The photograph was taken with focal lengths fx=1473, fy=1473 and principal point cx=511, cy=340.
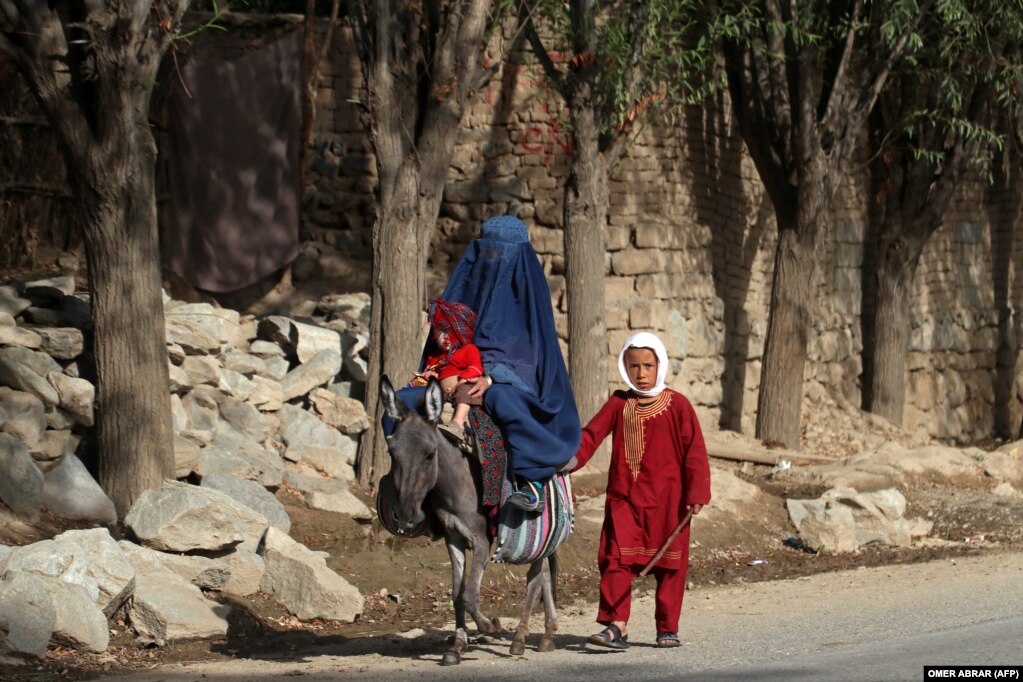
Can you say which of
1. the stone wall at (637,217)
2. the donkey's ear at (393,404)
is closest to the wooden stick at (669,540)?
the donkey's ear at (393,404)

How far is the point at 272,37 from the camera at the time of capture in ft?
49.4

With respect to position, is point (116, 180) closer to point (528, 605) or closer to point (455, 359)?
point (455, 359)

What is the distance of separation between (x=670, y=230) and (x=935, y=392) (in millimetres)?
7259

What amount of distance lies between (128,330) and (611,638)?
4084mm

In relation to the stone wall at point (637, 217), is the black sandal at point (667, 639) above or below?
below

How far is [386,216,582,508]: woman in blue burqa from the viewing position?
7098 mm

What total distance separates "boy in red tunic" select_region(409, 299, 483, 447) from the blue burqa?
73 mm

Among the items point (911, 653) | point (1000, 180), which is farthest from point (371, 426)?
point (1000, 180)

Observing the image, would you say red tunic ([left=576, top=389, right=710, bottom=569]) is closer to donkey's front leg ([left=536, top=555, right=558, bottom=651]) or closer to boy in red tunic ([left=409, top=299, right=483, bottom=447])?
donkey's front leg ([left=536, top=555, right=558, bottom=651])

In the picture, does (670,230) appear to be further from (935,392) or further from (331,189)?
(935,392)

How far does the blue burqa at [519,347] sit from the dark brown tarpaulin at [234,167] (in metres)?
7.39

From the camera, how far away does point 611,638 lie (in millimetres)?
7406

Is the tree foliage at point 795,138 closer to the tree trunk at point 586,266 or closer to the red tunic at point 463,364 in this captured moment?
the tree trunk at point 586,266

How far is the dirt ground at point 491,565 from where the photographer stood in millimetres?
8062
